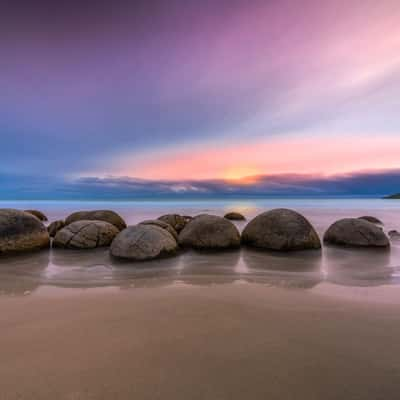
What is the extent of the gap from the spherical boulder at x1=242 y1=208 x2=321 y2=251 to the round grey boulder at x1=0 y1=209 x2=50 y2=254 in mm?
4705

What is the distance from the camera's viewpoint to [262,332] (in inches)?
75.6

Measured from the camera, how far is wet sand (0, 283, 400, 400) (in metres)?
1.35

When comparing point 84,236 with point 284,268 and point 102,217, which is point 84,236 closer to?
point 102,217

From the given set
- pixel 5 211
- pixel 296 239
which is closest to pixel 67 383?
pixel 296 239

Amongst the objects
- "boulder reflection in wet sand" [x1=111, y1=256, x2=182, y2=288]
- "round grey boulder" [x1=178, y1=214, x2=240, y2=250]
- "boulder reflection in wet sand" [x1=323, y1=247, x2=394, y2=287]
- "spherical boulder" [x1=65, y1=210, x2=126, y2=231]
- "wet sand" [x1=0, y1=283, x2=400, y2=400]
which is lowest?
"boulder reflection in wet sand" [x1=323, y1=247, x2=394, y2=287]

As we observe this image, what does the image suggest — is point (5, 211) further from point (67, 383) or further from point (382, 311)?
point (382, 311)

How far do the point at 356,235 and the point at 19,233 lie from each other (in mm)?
7572

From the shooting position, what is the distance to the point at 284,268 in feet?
12.8

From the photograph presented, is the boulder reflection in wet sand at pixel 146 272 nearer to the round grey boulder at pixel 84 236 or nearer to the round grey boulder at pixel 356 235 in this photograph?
the round grey boulder at pixel 84 236

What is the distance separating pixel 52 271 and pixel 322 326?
374cm

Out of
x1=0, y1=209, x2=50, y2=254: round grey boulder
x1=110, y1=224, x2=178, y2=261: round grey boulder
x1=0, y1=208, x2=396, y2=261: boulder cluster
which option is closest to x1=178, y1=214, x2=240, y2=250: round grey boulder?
x1=0, y1=208, x2=396, y2=261: boulder cluster

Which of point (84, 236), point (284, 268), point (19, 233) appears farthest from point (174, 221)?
point (284, 268)

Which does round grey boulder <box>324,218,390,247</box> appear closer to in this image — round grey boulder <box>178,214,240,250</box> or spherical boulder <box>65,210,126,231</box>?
round grey boulder <box>178,214,240,250</box>

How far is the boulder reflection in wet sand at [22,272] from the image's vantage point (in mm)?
2965
